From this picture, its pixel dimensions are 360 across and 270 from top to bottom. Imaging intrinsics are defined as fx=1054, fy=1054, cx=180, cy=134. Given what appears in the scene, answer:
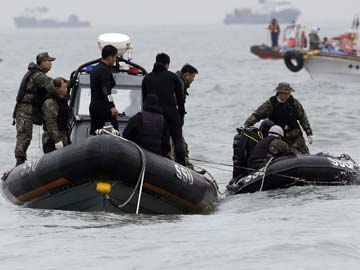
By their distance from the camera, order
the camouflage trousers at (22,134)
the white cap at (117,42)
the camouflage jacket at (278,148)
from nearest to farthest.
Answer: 1. the camouflage jacket at (278,148)
2. the camouflage trousers at (22,134)
3. the white cap at (117,42)

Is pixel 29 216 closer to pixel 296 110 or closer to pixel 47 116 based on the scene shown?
pixel 47 116

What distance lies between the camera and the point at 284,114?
42.7 ft

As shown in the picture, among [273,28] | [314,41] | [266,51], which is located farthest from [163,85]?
[266,51]

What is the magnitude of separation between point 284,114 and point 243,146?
0.66m

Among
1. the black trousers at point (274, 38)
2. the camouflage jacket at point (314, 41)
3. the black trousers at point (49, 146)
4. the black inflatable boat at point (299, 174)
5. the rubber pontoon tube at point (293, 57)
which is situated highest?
the black trousers at point (49, 146)

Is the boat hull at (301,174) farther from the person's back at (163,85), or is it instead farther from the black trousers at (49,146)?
the black trousers at (49,146)

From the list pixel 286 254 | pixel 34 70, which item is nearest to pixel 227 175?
pixel 34 70

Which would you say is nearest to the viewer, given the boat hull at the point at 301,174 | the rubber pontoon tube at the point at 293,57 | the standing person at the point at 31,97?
the boat hull at the point at 301,174

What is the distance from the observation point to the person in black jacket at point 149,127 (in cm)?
1045

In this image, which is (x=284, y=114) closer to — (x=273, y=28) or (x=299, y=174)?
(x=299, y=174)

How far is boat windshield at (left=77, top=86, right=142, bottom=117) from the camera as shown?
1241 cm

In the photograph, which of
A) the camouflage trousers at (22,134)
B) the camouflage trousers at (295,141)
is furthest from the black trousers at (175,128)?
the camouflage trousers at (295,141)

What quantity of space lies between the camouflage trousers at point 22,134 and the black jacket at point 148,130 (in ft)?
7.51

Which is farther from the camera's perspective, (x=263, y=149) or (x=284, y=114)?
(x=284, y=114)
